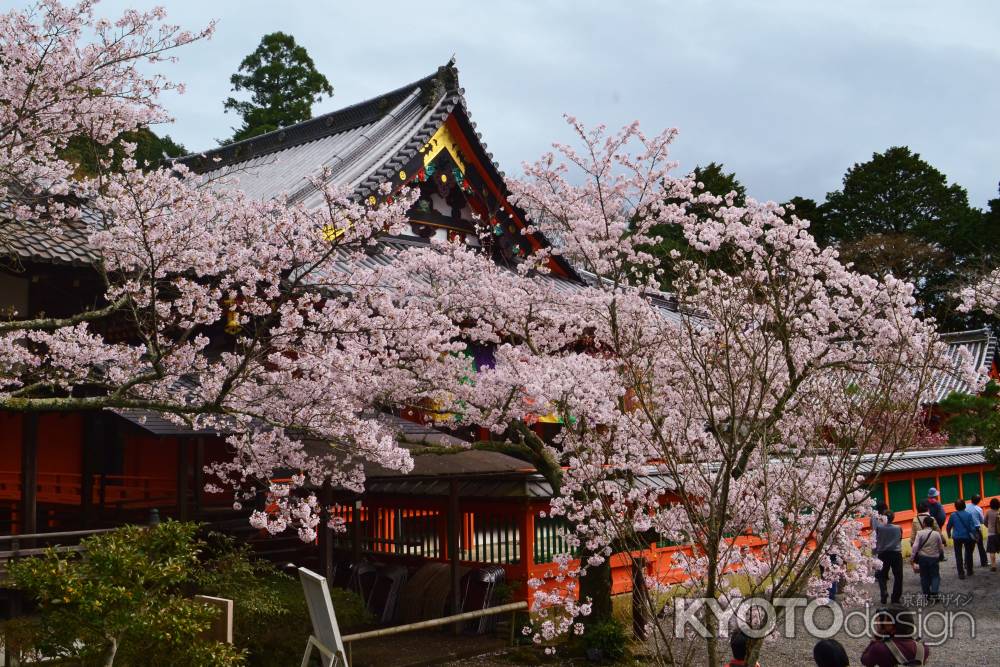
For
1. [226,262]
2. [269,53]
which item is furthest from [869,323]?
[269,53]

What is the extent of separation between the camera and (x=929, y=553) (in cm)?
1396

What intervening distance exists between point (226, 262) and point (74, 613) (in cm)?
375

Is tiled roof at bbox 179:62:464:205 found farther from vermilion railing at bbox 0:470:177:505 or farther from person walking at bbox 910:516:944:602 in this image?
person walking at bbox 910:516:944:602

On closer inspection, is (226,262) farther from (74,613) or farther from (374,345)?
(74,613)

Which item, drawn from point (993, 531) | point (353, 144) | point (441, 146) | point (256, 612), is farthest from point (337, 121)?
point (993, 531)

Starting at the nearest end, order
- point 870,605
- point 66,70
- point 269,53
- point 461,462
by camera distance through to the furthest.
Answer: point 66,70
point 461,462
point 870,605
point 269,53

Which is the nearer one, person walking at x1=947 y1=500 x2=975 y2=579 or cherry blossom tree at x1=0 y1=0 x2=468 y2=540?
cherry blossom tree at x1=0 y1=0 x2=468 y2=540

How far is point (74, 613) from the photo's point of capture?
724 centimetres

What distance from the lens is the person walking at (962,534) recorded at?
53.2ft

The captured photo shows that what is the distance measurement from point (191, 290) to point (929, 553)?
1192 cm

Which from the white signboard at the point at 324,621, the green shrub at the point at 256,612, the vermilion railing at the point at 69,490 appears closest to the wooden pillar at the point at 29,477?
the green shrub at the point at 256,612

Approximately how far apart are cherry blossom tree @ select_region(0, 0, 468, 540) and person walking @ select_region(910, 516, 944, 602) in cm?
821

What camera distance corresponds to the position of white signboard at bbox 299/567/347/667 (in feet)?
20.0

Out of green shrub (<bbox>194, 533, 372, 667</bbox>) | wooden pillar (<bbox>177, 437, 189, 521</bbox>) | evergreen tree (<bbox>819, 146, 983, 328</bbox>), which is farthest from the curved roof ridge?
evergreen tree (<bbox>819, 146, 983, 328</bbox>)
